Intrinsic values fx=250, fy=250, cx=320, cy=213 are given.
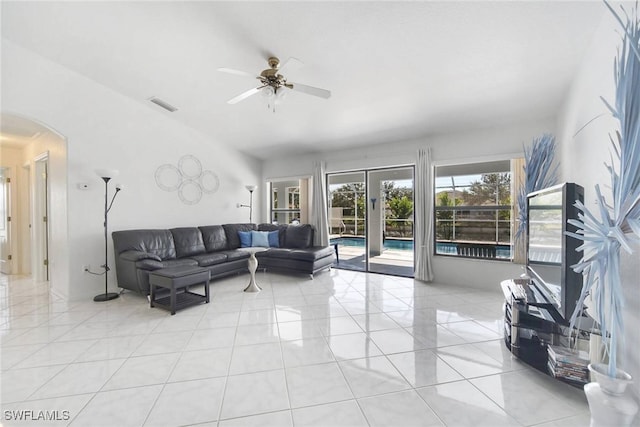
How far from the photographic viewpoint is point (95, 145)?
3.65 m

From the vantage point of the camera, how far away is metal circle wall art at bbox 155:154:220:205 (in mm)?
4523

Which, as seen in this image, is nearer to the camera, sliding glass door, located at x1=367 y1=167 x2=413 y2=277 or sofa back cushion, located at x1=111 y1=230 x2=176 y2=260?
sofa back cushion, located at x1=111 y1=230 x2=176 y2=260

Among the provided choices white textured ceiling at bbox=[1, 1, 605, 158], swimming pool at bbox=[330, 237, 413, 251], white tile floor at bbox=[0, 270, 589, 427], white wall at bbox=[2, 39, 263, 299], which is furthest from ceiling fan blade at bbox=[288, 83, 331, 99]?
swimming pool at bbox=[330, 237, 413, 251]

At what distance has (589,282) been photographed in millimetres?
1195

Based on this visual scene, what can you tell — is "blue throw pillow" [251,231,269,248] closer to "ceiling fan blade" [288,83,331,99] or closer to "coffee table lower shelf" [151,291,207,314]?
"coffee table lower shelf" [151,291,207,314]

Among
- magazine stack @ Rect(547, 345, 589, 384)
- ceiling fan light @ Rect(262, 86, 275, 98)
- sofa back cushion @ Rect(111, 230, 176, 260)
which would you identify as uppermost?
ceiling fan light @ Rect(262, 86, 275, 98)

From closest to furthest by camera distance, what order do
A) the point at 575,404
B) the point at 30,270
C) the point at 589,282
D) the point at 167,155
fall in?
the point at 589,282, the point at 575,404, the point at 167,155, the point at 30,270

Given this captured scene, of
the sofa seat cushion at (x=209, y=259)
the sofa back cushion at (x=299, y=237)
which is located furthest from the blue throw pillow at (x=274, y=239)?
the sofa seat cushion at (x=209, y=259)

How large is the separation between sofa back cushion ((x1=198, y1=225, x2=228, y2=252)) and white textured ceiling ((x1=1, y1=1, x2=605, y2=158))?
2290 millimetres

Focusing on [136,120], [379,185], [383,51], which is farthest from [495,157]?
[136,120]

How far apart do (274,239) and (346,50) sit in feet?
12.6

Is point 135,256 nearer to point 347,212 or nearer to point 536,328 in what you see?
point 536,328

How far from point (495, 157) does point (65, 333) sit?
5859 millimetres

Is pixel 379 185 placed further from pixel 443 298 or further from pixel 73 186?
pixel 73 186
